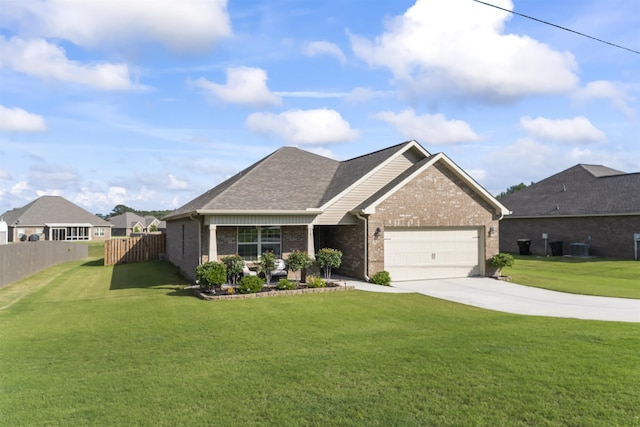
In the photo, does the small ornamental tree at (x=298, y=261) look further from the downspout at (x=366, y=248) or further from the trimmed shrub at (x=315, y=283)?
the downspout at (x=366, y=248)

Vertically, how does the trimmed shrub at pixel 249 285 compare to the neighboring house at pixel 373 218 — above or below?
below

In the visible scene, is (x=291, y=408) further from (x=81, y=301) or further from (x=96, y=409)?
(x=81, y=301)

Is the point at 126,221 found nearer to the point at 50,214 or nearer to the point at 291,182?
the point at 50,214

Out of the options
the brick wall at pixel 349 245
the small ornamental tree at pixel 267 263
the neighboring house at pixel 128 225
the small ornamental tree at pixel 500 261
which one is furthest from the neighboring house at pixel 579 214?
the neighboring house at pixel 128 225

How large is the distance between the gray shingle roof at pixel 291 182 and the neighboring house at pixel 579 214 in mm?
16433

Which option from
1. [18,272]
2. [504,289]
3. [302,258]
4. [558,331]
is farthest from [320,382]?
[18,272]

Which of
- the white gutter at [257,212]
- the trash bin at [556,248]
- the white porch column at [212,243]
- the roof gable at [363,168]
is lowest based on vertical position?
the trash bin at [556,248]

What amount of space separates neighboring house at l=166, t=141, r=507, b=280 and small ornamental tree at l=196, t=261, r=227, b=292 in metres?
1.51

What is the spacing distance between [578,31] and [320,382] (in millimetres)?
10152

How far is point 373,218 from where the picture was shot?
17.4 m

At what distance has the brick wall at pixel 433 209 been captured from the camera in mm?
17547

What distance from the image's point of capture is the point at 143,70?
15055 millimetres

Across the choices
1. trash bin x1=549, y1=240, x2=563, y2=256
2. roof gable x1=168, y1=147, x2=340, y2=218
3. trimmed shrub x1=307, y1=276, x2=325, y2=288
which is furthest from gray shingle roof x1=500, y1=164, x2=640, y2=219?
Result: trimmed shrub x1=307, y1=276, x2=325, y2=288

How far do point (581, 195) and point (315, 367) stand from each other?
30306 mm
